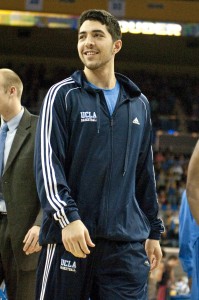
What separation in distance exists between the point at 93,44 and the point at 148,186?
81cm

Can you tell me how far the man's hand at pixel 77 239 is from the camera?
9.84ft

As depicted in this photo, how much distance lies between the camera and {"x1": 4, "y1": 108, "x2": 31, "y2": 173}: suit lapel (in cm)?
441

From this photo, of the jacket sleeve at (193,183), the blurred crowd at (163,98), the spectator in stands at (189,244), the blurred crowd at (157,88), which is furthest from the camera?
the blurred crowd at (157,88)

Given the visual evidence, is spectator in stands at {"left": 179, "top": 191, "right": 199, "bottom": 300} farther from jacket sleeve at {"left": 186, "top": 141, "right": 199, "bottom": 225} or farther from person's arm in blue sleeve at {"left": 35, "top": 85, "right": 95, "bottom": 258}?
jacket sleeve at {"left": 186, "top": 141, "right": 199, "bottom": 225}

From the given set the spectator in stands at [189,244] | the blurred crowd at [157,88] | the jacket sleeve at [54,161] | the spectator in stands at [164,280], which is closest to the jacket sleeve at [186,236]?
the spectator in stands at [189,244]

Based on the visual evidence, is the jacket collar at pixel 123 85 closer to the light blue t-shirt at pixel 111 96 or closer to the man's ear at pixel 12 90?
the light blue t-shirt at pixel 111 96

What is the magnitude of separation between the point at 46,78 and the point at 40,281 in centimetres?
2535

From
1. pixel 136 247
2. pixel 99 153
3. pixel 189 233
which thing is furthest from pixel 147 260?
pixel 189 233

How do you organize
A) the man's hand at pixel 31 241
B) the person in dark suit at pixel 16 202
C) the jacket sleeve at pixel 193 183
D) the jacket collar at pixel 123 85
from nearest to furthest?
the jacket sleeve at pixel 193 183 < the jacket collar at pixel 123 85 < the man's hand at pixel 31 241 < the person in dark suit at pixel 16 202

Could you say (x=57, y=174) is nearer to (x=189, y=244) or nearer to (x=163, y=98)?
(x=189, y=244)

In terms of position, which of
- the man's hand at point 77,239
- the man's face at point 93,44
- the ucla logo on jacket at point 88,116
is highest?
the man's face at point 93,44

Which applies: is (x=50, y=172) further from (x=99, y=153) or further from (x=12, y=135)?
(x=12, y=135)

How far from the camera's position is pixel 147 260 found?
345cm

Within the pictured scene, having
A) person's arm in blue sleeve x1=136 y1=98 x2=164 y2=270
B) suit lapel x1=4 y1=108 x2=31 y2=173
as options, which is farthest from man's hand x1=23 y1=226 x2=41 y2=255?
person's arm in blue sleeve x1=136 y1=98 x2=164 y2=270
